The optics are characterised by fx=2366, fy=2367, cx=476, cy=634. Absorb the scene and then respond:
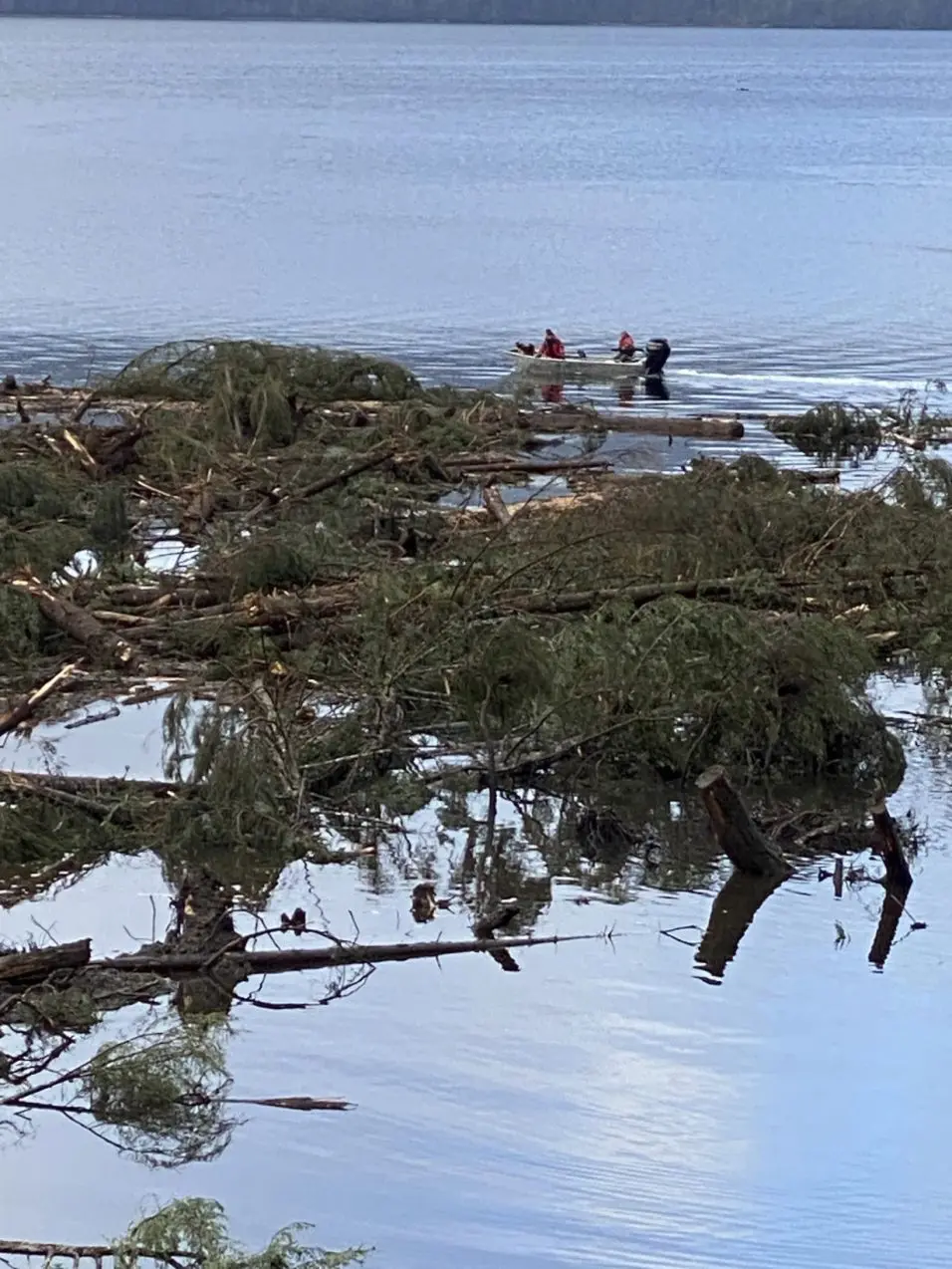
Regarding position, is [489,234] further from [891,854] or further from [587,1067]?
[587,1067]

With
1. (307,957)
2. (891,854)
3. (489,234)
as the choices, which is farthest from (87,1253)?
(489,234)

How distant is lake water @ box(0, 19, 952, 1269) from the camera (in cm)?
993

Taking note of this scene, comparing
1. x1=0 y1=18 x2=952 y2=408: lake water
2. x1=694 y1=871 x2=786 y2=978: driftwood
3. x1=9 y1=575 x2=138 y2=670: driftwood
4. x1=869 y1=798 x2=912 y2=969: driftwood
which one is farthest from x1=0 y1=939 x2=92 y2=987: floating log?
x1=0 y1=18 x2=952 y2=408: lake water

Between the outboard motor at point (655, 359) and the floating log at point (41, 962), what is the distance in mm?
26782

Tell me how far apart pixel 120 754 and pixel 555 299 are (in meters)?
40.0

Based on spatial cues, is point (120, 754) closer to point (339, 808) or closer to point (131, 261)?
point (339, 808)

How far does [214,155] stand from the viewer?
346ft

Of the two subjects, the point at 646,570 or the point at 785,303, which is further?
the point at 785,303

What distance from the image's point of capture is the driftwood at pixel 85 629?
16562 mm

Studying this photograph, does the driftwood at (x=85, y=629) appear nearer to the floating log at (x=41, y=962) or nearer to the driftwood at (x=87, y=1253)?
the floating log at (x=41, y=962)

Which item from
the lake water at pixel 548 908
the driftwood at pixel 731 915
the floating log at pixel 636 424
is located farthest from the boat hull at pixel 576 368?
the driftwood at pixel 731 915

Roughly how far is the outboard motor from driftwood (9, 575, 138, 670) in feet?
68.6

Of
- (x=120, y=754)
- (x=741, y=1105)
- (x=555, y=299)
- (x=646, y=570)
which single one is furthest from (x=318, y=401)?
(x=555, y=299)

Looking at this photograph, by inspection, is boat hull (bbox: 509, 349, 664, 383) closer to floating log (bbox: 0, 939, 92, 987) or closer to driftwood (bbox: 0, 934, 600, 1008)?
driftwood (bbox: 0, 934, 600, 1008)
